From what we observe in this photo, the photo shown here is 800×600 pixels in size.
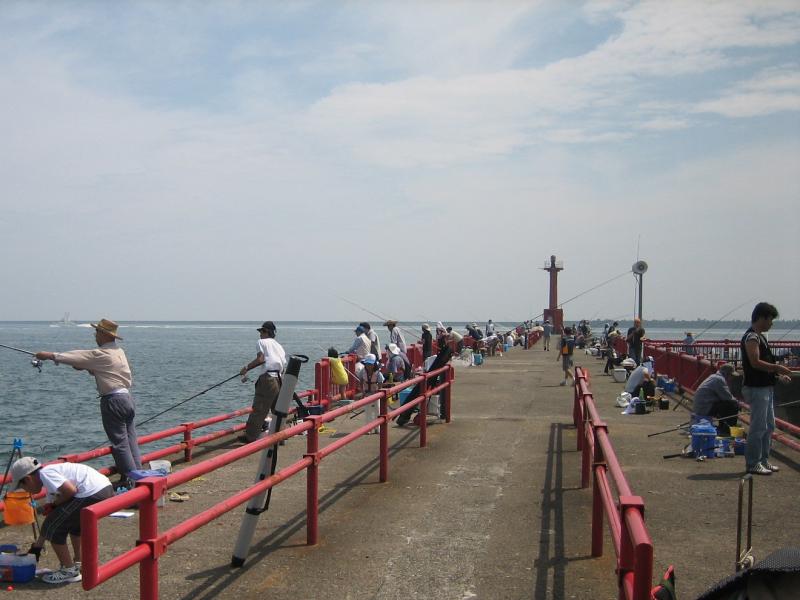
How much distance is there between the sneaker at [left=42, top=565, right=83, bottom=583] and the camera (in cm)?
542

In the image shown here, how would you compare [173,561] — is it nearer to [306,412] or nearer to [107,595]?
[107,595]

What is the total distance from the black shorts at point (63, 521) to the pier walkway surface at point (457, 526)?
0.32m

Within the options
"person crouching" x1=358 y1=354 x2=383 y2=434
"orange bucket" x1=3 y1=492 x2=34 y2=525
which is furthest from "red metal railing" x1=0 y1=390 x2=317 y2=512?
"person crouching" x1=358 y1=354 x2=383 y2=434

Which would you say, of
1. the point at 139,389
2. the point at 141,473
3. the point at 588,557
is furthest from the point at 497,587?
the point at 139,389

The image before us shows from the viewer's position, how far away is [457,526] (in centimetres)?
670

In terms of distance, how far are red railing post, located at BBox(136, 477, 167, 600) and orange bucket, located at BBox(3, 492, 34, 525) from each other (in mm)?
2814

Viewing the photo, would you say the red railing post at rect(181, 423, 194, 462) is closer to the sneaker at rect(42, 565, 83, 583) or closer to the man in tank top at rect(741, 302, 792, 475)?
the sneaker at rect(42, 565, 83, 583)

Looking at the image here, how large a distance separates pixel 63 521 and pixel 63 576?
1.18 feet

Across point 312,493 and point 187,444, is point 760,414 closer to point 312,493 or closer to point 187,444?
point 312,493

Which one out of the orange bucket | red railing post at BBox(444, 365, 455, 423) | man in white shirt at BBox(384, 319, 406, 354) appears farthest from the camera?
man in white shirt at BBox(384, 319, 406, 354)

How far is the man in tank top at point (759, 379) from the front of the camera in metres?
8.45

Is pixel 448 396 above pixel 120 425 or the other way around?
the other way around

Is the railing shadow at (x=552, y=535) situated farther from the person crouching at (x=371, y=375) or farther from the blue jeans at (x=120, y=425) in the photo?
the person crouching at (x=371, y=375)

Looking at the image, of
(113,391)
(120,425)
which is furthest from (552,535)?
(113,391)
